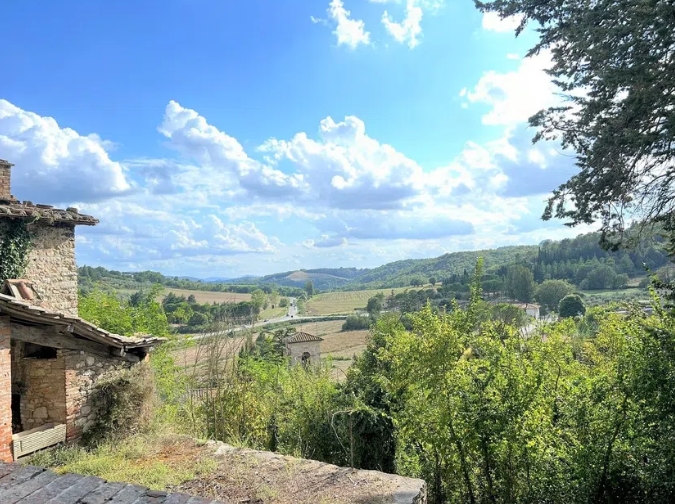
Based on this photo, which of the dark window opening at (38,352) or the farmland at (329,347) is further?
the farmland at (329,347)

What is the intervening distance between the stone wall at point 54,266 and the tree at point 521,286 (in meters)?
45.7

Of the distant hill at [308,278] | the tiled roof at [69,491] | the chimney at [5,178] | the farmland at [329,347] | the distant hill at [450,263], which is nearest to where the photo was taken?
the tiled roof at [69,491]

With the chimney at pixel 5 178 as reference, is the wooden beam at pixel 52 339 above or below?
below

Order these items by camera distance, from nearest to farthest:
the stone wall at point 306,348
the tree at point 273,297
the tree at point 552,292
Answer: the stone wall at point 306,348, the tree at point 552,292, the tree at point 273,297

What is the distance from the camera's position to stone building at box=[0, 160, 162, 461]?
6.17 m

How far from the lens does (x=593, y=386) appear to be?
5941 millimetres

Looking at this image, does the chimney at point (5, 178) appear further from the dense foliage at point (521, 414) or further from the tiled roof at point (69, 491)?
the tiled roof at point (69, 491)

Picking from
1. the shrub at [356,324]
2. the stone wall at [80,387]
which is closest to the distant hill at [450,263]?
the shrub at [356,324]

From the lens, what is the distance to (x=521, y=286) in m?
49.9

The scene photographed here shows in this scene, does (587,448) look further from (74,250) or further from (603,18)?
(74,250)

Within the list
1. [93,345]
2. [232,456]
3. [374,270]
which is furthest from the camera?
[374,270]

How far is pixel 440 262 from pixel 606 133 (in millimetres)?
115554

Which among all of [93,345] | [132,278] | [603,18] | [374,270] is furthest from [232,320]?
[374,270]

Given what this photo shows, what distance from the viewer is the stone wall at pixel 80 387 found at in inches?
277
